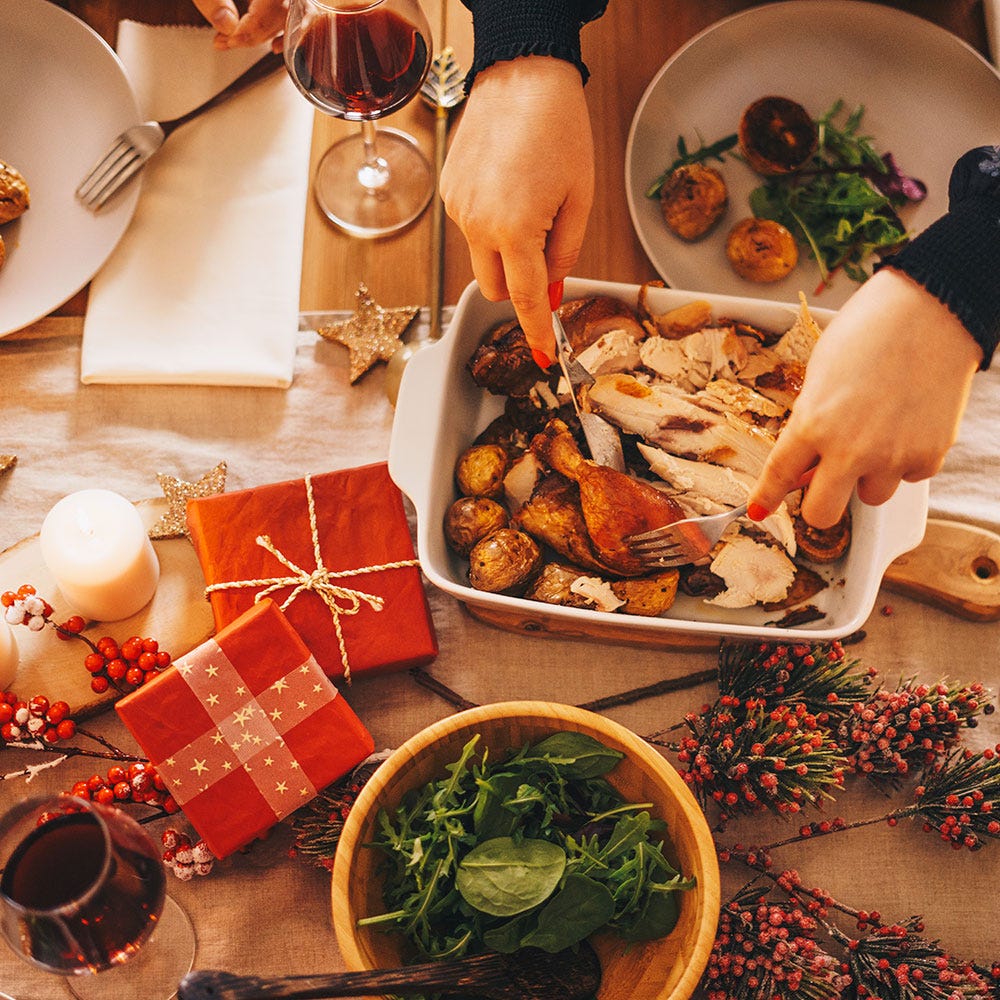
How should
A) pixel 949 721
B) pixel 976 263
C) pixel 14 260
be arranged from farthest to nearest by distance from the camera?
1. pixel 14 260
2. pixel 949 721
3. pixel 976 263

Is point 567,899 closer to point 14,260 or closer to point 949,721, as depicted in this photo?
point 949,721

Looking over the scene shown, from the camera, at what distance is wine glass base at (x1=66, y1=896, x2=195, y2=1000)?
1056 millimetres

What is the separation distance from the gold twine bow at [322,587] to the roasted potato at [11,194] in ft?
1.83

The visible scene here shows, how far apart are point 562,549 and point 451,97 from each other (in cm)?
68

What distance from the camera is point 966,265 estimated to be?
2.98 ft

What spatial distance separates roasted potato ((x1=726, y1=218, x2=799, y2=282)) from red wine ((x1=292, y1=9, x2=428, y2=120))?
0.46 m

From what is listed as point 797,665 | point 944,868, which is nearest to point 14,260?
point 797,665

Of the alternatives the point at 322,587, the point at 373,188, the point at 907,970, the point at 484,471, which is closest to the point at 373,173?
the point at 373,188

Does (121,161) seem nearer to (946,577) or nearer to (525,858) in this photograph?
(525,858)

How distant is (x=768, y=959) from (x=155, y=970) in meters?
0.67

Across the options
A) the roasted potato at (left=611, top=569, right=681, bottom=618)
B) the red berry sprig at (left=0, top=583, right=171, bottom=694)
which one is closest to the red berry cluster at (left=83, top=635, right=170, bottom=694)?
the red berry sprig at (left=0, top=583, right=171, bottom=694)

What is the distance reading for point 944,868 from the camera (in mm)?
1126

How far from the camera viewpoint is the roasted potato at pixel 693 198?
1261 millimetres

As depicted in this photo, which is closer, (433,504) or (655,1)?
(433,504)
